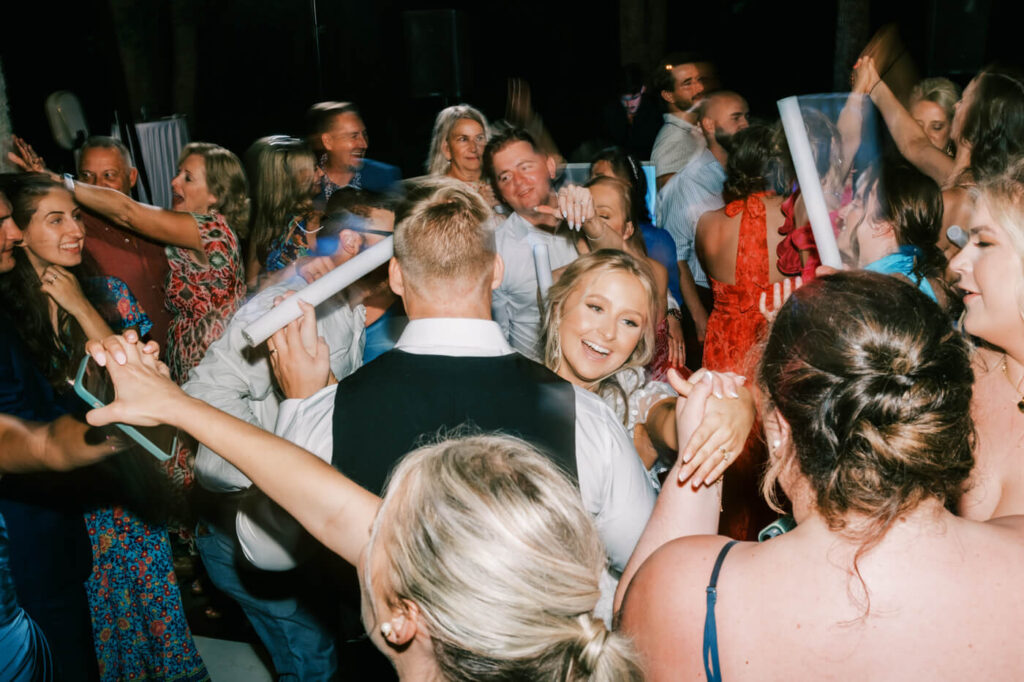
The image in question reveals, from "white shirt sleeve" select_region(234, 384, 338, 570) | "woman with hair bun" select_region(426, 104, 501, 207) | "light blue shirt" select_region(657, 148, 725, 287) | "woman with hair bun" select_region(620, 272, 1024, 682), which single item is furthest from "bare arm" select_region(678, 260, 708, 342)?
"woman with hair bun" select_region(620, 272, 1024, 682)

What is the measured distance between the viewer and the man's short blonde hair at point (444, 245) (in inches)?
59.1

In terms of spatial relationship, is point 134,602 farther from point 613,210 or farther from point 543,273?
point 613,210

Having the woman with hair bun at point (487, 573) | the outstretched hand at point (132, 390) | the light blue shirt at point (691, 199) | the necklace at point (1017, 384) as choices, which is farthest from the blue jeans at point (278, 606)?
the light blue shirt at point (691, 199)

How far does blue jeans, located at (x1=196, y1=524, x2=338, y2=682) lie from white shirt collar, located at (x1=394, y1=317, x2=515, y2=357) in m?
1.00

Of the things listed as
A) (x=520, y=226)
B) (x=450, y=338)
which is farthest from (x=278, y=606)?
(x=520, y=226)

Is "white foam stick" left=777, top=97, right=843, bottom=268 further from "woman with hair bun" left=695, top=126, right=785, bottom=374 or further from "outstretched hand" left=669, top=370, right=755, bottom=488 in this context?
"woman with hair bun" left=695, top=126, right=785, bottom=374

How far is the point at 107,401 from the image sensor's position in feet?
4.30

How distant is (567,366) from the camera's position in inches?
80.9

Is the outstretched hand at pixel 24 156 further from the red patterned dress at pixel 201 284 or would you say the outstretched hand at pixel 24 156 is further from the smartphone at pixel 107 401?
the smartphone at pixel 107 401

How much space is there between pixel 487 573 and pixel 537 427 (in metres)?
0.63

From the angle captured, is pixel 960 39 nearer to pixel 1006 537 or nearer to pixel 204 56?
pixel 1006 537

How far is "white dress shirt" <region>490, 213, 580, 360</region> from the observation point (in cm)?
288

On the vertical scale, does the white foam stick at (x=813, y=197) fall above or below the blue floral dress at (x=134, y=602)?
above

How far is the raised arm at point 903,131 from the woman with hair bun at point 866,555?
221 cm
